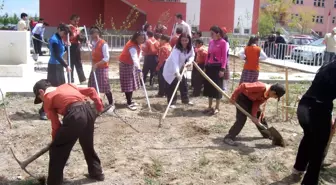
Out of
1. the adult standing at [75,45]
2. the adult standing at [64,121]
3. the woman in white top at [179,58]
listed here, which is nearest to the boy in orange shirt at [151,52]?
the adult standing at [75,45]

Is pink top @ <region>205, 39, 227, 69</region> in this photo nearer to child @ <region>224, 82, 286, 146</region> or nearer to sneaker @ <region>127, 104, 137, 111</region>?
sneaker @ <region>127, 104, 137, 111</region>

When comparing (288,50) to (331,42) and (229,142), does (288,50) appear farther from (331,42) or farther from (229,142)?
(229,142)

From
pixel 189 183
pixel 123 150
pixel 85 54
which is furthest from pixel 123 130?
pixel 85 54

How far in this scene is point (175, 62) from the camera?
22.5 ft

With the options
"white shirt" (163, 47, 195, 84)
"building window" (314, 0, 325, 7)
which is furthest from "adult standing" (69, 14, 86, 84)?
"building window" (314, 0, 325, 7)

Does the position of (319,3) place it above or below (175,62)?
above

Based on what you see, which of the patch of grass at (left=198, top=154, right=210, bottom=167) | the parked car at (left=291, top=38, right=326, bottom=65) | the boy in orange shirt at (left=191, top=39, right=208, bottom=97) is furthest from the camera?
the parked car at (left=291, top=38, right=326, bottom=65)

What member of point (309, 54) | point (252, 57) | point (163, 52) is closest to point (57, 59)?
point (163, 52)

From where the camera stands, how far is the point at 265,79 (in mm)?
10883

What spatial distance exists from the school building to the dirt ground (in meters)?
14.3

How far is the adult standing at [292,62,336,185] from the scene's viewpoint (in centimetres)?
380

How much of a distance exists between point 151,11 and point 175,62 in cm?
1415

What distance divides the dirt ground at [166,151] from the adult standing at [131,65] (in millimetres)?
412

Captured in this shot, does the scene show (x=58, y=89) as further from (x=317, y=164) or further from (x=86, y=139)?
(x=317, y=164)
